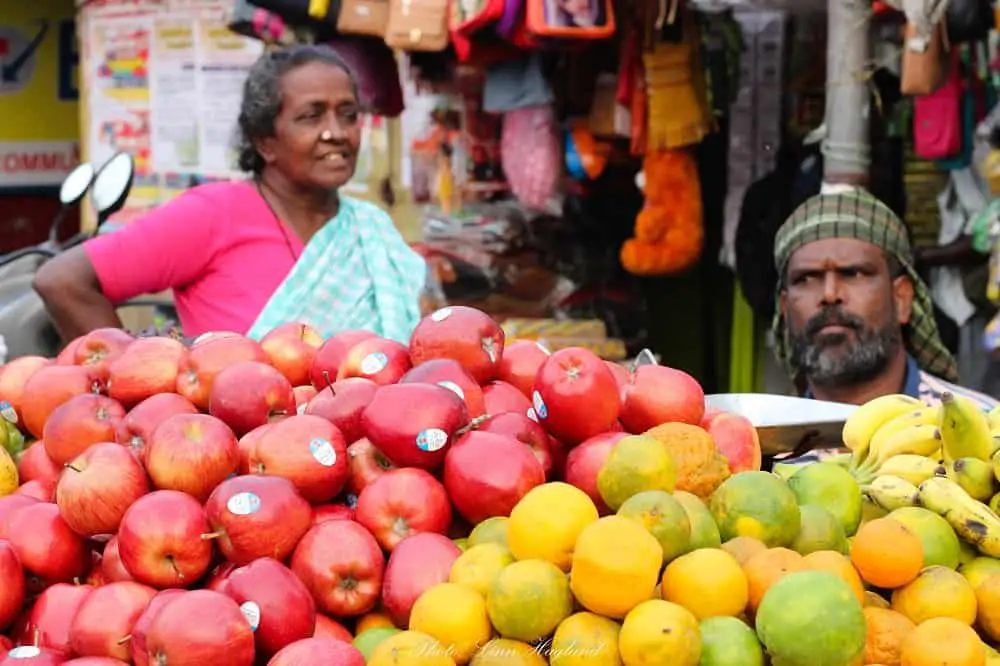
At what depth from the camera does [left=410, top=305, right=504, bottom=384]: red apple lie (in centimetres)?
202

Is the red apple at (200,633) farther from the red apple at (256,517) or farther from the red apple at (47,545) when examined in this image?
the red apple at (47,545)

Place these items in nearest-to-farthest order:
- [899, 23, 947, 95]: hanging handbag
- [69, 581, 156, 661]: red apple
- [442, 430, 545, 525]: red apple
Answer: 1. [69, 581, 156, 661]: red apple
2. [442, 430, 545, 525]: red apple
3. [899, 23, 947, 95]: hanging handbag

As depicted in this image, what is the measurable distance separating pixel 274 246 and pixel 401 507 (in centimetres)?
200

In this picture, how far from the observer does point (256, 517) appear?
67.1 inches

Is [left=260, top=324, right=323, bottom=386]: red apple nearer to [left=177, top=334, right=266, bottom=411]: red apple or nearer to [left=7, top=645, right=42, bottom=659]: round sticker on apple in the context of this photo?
[left=177, top=334, right=266, bottom=411]: red apple

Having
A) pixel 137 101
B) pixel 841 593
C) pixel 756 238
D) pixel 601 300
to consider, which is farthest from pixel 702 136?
pixel 841 593

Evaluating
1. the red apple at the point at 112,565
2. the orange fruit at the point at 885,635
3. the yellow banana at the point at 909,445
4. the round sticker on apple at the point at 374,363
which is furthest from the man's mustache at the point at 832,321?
the red apple at the point at 112,565

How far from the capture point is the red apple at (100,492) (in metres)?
1.78

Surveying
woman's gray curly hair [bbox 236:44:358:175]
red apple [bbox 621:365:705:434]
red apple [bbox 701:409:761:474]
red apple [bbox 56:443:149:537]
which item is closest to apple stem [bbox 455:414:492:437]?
red apple [bbox 621:365:705:434]

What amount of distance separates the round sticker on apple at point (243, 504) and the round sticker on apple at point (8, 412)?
0.77 metres

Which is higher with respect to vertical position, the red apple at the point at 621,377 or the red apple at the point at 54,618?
the red apple at the point at 621,377

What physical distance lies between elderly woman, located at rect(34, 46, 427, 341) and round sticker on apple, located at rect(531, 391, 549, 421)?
1674mm

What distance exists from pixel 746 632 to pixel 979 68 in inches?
161

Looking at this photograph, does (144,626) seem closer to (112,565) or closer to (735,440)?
(112,565)
